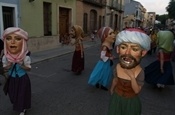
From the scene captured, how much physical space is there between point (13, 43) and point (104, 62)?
260 centimetres

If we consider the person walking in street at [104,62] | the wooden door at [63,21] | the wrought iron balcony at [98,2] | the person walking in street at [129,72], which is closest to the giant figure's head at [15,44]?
the person walking in street at [129,72]

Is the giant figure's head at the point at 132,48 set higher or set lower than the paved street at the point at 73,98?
higher

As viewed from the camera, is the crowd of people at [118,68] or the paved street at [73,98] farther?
the paved street at [73,98]

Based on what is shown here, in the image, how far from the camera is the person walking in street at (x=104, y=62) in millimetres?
5469

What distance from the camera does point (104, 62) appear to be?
5.65 meters

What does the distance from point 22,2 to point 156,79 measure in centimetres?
770

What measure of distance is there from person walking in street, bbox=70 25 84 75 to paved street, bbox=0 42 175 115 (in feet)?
0.97

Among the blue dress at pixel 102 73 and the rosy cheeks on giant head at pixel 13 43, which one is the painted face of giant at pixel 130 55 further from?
the blue dress at pixel 102 73

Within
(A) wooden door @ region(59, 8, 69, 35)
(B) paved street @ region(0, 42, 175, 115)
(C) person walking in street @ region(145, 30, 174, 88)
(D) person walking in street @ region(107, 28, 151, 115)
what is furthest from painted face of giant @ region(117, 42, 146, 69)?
(A) wooden door @ region(59, 8, 69, 35)

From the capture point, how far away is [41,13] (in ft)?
40.8

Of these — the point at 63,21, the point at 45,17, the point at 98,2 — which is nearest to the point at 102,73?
the point at 45,17

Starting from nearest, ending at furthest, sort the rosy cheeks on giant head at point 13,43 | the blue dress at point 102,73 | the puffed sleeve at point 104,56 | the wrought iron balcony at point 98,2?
the rosy cheeks on giant head at point 13,43, the puffed sleeve at point 104,56, the blue dress at point 102,73, the wrought iron balcony at point 98,2

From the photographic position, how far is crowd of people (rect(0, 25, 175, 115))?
9.53 ft

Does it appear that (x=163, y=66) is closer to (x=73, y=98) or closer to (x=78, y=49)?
(x=73, y=98)
